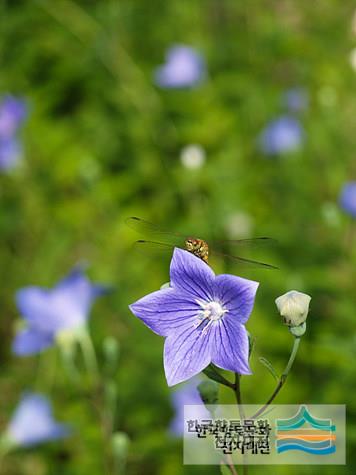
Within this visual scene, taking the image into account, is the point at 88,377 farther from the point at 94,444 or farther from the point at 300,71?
the point at 300,71

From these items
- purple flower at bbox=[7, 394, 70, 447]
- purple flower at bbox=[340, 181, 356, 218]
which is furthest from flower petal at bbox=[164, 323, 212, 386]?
purple flower at bbox=[340, 181, 356, 218]

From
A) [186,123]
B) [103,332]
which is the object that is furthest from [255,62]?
[103,332]

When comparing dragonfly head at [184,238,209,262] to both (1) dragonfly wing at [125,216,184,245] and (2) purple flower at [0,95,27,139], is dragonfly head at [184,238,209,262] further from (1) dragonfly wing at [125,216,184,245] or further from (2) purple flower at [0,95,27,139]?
(2) purple flower at [0,95,27,139]

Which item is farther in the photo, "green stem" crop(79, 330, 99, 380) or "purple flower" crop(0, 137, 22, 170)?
"purple flower" crop(0, 137, 22, 170)

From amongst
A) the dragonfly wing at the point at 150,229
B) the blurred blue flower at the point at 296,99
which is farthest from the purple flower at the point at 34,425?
the blurred blue flower at the point at 296,99

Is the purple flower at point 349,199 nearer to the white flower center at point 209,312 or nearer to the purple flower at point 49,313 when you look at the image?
the purple flower at point 49,313

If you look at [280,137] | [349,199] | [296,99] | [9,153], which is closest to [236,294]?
[349,199]
